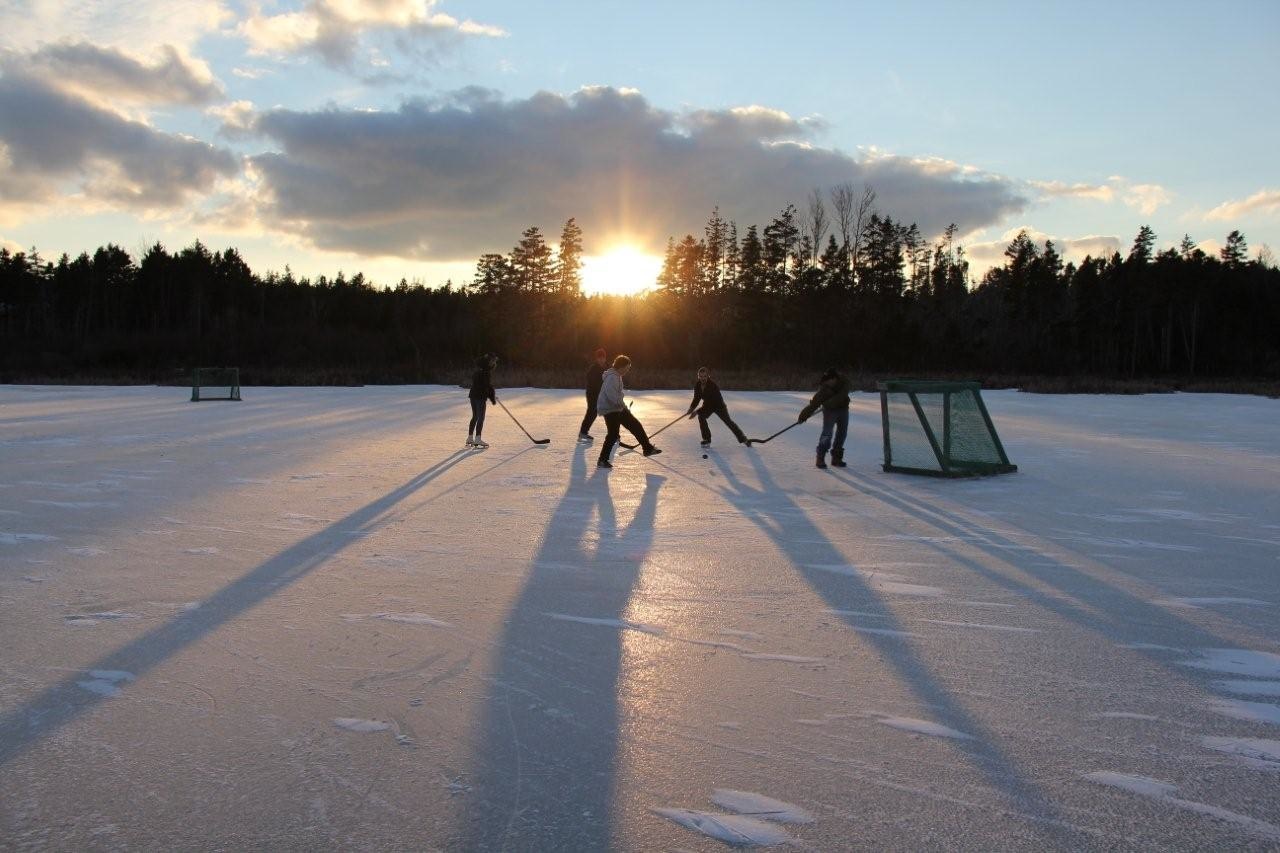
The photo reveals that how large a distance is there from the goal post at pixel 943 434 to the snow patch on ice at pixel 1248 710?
705 cm

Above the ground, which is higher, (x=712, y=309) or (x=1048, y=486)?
(x=712, y=309)

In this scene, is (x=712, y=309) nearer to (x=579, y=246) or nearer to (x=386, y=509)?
(x=579, y=246)

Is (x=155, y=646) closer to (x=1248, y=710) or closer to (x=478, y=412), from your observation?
(x=1248, y=710)

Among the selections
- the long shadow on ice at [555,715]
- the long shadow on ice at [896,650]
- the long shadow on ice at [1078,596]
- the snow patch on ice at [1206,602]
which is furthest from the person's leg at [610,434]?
the snow patch on ice at [1206,602]

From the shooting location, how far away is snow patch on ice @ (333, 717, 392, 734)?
340cm

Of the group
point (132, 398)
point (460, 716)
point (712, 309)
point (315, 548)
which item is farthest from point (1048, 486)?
point (712, 309)

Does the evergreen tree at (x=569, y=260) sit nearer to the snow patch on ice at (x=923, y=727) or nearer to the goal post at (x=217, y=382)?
the goal post at (x=217, y=382)

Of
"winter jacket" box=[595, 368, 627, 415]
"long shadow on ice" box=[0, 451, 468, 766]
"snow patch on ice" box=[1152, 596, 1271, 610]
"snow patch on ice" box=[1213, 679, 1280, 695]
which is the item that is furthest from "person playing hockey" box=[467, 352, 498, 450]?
"snow patch on ice" box=[1213, 679, 1280, 695]

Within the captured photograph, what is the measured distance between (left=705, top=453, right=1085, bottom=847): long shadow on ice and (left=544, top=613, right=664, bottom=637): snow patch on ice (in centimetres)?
106

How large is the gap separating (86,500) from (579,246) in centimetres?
6633

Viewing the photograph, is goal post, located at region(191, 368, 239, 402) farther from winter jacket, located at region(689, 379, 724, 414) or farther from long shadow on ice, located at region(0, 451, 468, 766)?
long shadow on ice, located at region(0, 451, 468, 766)

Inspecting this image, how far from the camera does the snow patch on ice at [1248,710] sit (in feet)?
11.6

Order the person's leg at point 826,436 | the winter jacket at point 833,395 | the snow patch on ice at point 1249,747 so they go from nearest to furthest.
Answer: the snow patch on ice at point 1249,747 → the winter jacket at point 833,395 → the person's leg at point 826,436

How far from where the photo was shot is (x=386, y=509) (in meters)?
8.30
